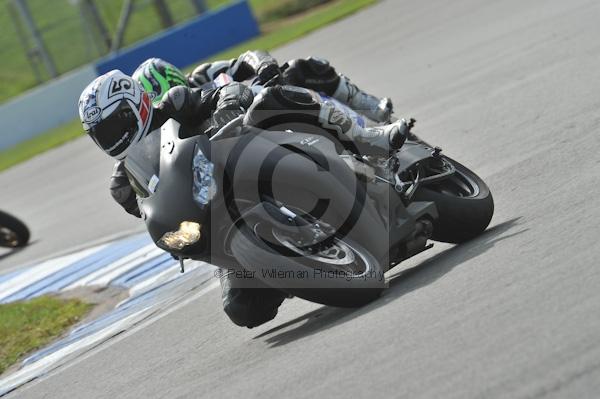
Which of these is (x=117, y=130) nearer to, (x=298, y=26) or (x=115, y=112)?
(x=115, y=112)

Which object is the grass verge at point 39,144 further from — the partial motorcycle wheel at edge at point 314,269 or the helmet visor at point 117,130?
the partial motorcycle wheel at edge at point 314,269

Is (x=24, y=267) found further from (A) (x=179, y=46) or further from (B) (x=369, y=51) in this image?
(A) (x=179, y=46)

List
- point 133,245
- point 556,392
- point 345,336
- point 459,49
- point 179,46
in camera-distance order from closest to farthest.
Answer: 1. point 556,392
2. point 345,336
3. point 133,245
4. point 459,49
5. point 179,46

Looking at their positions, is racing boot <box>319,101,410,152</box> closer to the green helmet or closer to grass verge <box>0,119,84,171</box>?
the green helmet

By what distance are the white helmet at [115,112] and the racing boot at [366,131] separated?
1.08m

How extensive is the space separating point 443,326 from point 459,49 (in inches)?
429

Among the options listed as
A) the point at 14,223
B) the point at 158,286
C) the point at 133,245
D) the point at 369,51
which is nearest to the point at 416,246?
the point at 158,286

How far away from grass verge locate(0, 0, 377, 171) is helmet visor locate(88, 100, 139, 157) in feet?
53.2

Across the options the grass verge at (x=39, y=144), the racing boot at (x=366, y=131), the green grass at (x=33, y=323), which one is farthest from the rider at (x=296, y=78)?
the grass verge at (x=39, y=144)

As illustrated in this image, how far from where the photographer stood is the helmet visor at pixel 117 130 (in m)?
6.11

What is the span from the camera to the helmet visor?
6.11 metres

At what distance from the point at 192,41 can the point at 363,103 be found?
19.7m

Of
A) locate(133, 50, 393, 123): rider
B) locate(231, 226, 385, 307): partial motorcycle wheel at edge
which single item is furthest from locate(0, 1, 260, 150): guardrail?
locate(231, 226, 385, 307): partial motorcycle wheel at edge

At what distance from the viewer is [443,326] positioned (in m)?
4.85
